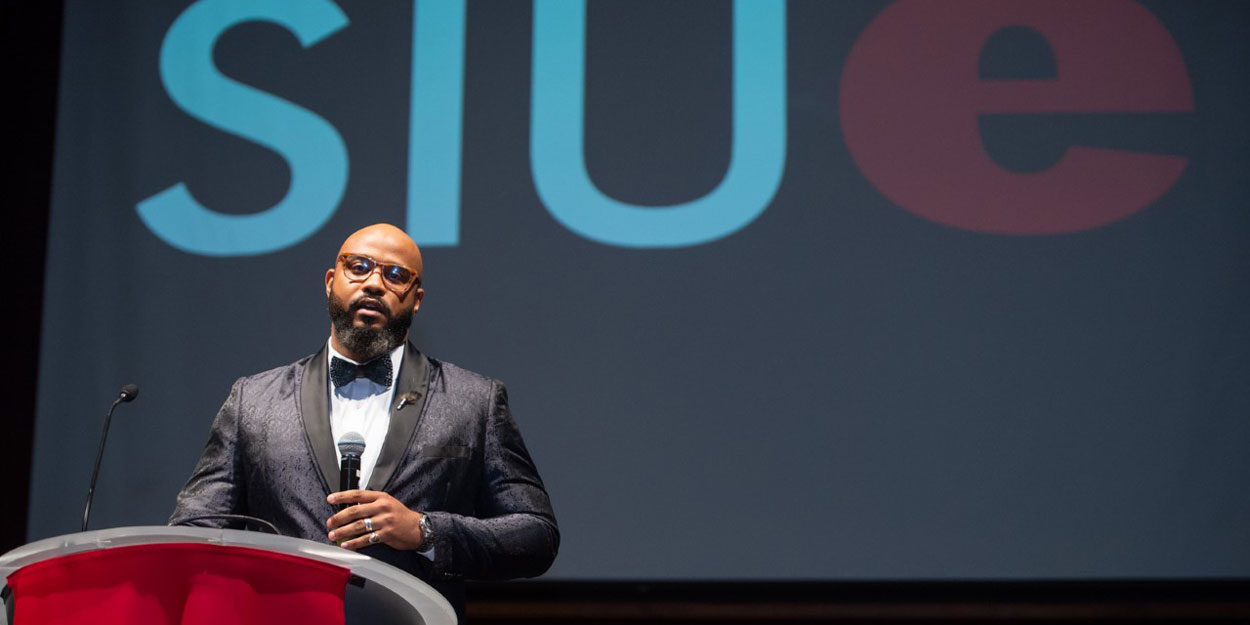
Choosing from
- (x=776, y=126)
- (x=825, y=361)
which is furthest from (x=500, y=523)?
(x=776, y=126)

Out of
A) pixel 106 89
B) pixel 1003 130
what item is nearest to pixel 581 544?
pixel 1003 130

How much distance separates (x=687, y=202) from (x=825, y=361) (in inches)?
26.2

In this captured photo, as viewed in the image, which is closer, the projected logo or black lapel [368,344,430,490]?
black lapel [368,344,430,490]

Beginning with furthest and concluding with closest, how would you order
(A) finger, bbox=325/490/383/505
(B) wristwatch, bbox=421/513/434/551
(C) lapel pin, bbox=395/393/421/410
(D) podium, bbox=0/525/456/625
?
(C) lapel pin, bbox=395/393/421/410 < (B) wristwatch, bbox=421/513/434/551 < (A) finger, bbox=325/490/383/505 < (D) podium, bbox=0/525/456/625

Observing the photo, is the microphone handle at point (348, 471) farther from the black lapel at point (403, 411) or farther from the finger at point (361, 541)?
the black lapel at point (403, 411)

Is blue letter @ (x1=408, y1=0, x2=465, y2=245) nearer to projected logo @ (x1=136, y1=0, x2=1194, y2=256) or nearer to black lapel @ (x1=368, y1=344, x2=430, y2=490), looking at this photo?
projected logo @ (x1=136, y1=0, x2=1194, y2=256)

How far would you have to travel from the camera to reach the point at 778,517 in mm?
3645

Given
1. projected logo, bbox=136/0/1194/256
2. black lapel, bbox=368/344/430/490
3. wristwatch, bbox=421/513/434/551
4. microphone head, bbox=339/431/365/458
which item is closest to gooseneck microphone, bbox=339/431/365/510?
microphone head, bbox=339/431/365/458

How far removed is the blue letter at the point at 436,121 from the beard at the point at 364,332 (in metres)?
1.48

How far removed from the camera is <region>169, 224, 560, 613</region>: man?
2188mm

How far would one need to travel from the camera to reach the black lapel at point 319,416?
220cm

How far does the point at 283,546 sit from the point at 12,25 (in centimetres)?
346

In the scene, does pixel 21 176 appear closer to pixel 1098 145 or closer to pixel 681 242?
pixel 681 242

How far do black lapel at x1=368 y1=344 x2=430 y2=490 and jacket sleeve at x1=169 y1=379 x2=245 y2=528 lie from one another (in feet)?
0.94
